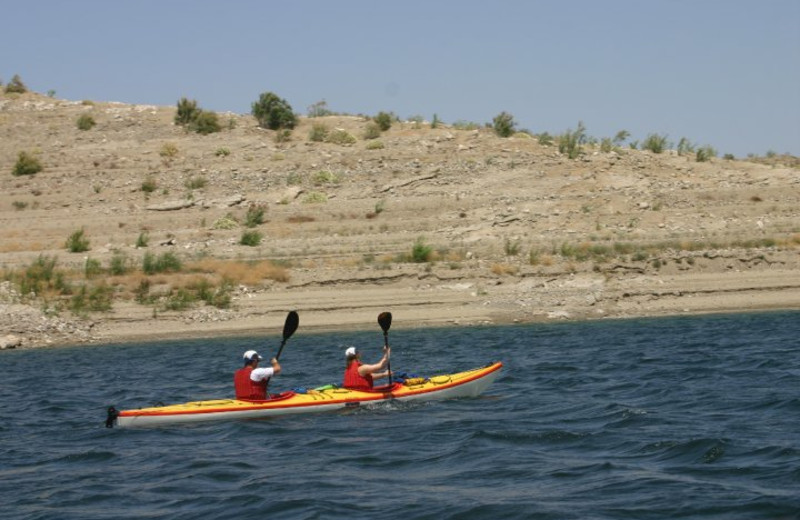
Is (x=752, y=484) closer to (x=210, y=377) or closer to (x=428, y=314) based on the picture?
(x=210, y=377)

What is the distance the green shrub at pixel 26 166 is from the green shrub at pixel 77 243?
426 inches

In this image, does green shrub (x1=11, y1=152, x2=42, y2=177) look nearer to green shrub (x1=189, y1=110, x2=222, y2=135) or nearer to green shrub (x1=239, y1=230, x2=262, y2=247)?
green shrub (x1=189, y1=110, x2=222, y2=135)

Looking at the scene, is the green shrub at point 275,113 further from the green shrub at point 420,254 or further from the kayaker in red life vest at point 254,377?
the kayaker in red life vest at point 254,377

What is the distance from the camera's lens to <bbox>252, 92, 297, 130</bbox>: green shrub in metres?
54.4

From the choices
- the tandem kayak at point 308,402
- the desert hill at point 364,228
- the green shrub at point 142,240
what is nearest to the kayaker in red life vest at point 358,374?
the tandem kayak at point 308,402

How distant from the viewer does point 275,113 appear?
178 ft

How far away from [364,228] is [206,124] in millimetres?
17068

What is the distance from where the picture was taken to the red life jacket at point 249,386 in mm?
17766

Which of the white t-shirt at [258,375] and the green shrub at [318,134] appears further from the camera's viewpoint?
the green shrub at [318,134]

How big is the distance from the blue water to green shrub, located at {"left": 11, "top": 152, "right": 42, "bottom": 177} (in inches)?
1010

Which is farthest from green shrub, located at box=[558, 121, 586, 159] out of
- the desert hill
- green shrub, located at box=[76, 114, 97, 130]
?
green shrub, located at box=[76, 114, 97, 130]

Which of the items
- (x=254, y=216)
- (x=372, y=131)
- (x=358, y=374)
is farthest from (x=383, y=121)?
(x=358, y=374)

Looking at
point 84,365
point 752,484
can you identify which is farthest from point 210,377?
point 752,484

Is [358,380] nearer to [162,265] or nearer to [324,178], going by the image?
[162,265]
